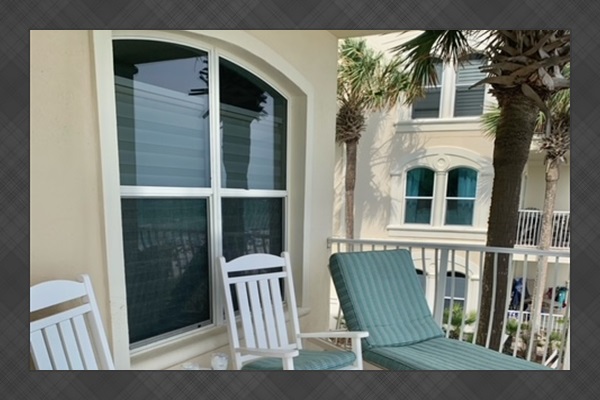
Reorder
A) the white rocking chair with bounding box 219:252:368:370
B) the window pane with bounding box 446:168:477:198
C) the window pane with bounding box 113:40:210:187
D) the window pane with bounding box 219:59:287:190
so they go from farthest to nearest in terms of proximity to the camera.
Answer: the window pane with bounding box 446:168:477:198 < the window pane with bounding box 219:59:287:190 < the white rocking chair with bounding box 219:252:368:370 < the window pane with bounding box 113:40:210:187

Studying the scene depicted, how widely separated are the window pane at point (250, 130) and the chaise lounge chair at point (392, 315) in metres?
0.87

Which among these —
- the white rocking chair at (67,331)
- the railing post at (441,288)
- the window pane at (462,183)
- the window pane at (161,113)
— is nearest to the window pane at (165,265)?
the window pane at (161,113)

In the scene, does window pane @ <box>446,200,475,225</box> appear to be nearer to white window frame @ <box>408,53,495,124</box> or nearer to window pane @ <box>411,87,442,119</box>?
white window frame @ <box>408,53,495,124</box>

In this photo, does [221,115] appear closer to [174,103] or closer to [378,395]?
[174,103]

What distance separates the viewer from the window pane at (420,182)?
364 inches

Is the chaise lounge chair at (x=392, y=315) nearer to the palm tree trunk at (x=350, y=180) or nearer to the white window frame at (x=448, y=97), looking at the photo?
the palm tree trunk at (x=350, y=180)

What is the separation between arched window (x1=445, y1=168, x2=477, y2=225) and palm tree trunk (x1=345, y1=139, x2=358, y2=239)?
231cm

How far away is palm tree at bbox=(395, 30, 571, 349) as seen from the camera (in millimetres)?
3232

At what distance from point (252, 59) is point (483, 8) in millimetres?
1732

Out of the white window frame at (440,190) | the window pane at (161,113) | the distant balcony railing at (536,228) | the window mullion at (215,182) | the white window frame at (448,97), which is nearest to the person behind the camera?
the window pane at (161,113)

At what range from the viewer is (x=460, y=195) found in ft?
29.7

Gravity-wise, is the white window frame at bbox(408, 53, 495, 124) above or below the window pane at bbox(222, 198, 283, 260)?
above

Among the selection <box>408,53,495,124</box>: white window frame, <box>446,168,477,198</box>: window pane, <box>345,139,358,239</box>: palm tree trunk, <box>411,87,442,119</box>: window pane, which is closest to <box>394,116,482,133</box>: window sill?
<box>408,53,495,124</box>: white window frame

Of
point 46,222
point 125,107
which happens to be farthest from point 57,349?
point 125,107
